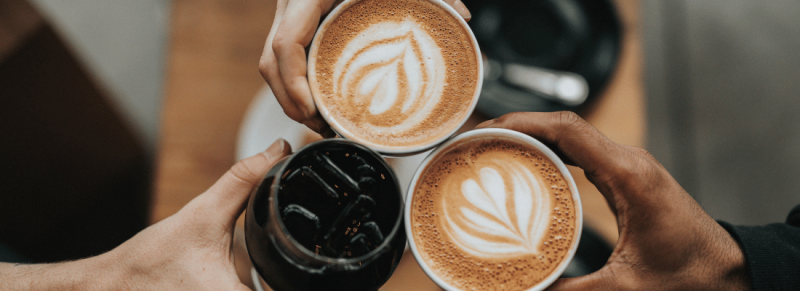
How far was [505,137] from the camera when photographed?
2.24 ft

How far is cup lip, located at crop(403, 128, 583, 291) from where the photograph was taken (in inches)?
24.9

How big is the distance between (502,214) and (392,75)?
283 mm

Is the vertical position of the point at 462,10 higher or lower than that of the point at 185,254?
higher

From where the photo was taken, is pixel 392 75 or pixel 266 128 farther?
pixel 266 128

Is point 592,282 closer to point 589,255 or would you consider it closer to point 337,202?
point 589,255

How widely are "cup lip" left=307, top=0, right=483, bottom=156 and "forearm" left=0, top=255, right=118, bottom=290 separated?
417mm

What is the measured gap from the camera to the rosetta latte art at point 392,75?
2.31ft

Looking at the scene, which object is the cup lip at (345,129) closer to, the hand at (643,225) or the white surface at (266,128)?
the hand at (643,225)

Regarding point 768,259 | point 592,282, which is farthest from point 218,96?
point 768,259

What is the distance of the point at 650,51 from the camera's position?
4.94 feet

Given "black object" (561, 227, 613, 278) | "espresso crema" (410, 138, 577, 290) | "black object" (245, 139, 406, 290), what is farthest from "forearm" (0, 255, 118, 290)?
A: "black object" (561, 227, 613, 278)

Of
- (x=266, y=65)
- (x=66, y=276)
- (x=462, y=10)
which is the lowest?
(x=66, y=276)

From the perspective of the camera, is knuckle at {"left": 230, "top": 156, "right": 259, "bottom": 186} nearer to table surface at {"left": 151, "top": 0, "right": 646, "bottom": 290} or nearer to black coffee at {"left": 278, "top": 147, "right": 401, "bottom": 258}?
black coffee at {"left": 278, "top": 147, "right": 401, "bottom": 258}

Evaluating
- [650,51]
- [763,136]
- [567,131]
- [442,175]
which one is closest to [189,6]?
[442,175]
